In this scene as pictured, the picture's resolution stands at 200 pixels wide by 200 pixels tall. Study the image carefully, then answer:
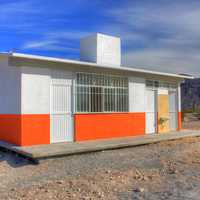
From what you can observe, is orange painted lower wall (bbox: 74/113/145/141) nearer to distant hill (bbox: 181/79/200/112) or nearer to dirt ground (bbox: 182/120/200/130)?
dirt ground (bbox: 182/120/200/130)

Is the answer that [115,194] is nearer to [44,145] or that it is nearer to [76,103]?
[44,145]

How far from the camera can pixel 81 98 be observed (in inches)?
468

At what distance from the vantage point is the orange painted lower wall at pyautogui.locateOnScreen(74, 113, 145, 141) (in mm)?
11852

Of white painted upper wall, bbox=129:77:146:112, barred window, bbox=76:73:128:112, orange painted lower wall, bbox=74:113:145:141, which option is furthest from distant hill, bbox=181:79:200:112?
barred window, bbox=76:73:128:112

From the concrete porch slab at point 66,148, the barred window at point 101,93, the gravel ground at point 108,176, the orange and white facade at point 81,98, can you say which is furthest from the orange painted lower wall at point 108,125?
the gravel ground at point 108,176

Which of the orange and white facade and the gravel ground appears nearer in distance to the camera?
the gravel ground

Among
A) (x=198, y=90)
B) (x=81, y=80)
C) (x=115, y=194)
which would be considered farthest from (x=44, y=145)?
(x=198, y=90)

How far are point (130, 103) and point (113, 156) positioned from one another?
4351 mm

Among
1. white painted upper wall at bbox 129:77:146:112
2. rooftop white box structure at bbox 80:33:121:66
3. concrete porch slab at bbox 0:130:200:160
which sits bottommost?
concrete porch slab at bbox 0:130:200:160

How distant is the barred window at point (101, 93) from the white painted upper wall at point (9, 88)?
235cm

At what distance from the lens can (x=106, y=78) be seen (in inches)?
505

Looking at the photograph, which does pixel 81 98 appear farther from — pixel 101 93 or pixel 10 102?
pixel 10 102

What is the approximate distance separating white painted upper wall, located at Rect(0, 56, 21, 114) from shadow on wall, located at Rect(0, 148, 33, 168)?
1.40 m

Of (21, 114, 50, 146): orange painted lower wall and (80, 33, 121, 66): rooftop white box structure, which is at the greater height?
(80, 33, 121, 66): rooftop white box structure
